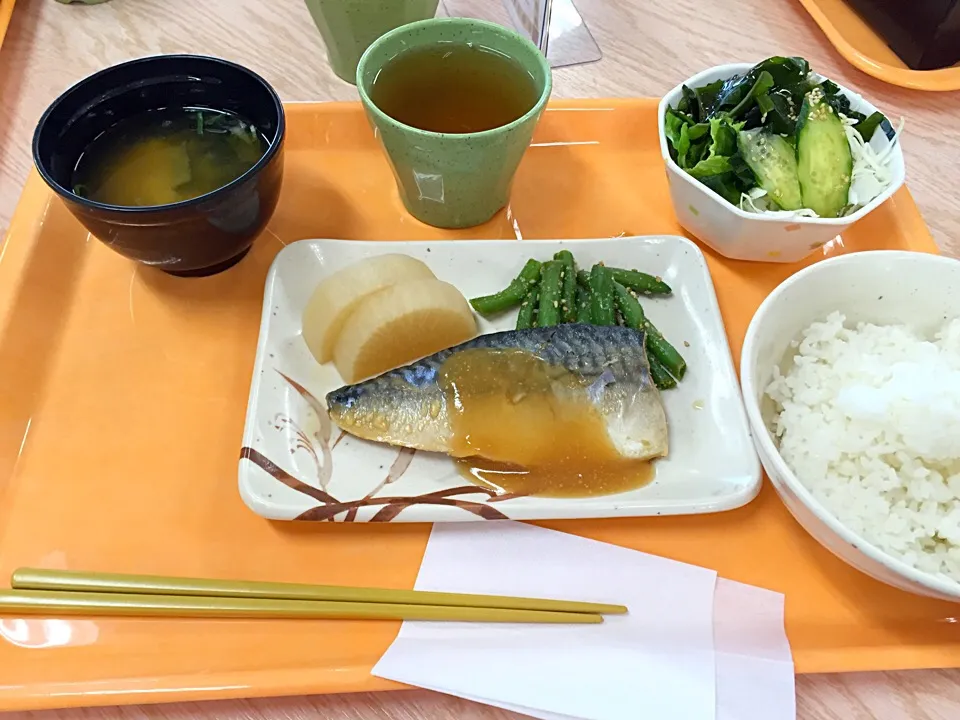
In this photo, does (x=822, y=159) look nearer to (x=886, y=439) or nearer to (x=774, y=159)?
(x=774, y=159)

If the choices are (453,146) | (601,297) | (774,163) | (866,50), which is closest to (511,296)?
(601,297)

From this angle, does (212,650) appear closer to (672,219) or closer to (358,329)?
(358,329)

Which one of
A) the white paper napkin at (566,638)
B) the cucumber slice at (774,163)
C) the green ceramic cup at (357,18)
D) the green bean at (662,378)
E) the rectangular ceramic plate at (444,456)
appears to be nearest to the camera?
the white paper napkin at (566,638)

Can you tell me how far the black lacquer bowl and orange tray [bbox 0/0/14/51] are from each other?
801 mm

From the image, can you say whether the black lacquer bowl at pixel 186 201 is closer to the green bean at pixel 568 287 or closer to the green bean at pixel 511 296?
the green bean at pixel 511 296

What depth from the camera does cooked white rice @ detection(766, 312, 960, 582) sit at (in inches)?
37.4

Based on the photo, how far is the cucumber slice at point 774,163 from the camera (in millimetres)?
1283

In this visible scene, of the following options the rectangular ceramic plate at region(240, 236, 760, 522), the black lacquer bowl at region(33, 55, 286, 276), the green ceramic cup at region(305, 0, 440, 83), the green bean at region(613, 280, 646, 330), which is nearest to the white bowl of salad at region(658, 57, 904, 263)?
the rectangular ceramic plate at region(240, 236, 760, 522)

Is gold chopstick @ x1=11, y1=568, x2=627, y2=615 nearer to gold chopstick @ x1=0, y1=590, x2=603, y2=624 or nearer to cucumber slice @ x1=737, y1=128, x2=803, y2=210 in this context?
gold chopstick @ x1=0, y1=590, x2=603, y2=624

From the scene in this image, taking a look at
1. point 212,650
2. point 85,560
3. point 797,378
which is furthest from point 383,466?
point 797,378

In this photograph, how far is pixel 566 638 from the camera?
94 centimetres

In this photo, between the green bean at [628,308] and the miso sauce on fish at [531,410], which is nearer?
the miso sauce on fish at [531,410]

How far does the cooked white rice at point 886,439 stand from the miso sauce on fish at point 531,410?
0.21 meters

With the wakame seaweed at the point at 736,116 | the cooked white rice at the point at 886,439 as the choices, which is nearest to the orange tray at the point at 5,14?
the wakame seaweed at the point at 736,116
